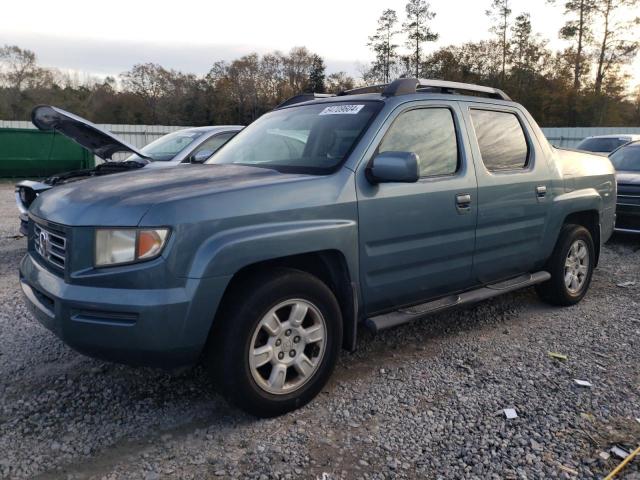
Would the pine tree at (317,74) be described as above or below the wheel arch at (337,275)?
above

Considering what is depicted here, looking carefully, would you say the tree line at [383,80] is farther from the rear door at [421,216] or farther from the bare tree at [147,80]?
the rear door at [421,216]

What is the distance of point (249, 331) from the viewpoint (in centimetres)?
275

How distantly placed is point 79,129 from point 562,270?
17.1 feet

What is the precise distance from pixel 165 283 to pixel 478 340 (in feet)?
8.74

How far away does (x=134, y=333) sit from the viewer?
2.52m

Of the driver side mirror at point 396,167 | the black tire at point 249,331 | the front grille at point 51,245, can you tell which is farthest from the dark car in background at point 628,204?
the front grille at point 51,245

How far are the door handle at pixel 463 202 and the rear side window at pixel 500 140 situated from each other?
0.42 m

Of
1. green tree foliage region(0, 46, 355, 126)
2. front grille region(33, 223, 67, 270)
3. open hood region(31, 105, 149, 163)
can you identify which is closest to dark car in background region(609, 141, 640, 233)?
open hood region(31, 105, 149, 163)

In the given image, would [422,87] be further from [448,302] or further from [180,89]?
[180,89]

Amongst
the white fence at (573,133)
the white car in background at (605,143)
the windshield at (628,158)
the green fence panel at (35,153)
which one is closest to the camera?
the windshield at (628,158)

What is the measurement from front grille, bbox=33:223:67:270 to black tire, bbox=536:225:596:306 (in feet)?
13.2

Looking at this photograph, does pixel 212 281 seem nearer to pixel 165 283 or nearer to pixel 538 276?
pixel 165 283

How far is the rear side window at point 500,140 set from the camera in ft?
13.5

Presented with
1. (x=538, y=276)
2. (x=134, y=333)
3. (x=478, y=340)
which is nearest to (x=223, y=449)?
(x=134, y=333)
